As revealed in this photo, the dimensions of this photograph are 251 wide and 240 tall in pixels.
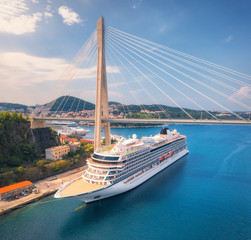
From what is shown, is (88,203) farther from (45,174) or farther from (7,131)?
(7,131)

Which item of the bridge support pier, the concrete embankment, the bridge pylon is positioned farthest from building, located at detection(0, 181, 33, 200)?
the bridge support pier

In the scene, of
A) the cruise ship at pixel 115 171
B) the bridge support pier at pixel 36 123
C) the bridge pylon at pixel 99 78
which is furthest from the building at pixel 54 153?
the cruise ship at pixel 115 171

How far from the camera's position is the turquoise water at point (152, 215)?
9.98 metres

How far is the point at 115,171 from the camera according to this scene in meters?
13.5

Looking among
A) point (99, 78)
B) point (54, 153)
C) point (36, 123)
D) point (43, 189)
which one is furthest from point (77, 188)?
point (36, 123)

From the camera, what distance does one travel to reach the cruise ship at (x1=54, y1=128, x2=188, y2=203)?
12.4 meters

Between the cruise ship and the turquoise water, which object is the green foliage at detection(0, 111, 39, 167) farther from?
the cruise ship

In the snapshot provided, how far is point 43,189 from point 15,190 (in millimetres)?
1979

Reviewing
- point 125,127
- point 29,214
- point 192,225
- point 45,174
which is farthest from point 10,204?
point 125,127

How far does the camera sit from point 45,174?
54.6ft

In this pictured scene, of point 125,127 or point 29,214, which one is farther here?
point 125,127

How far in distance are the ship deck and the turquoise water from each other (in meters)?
1.40

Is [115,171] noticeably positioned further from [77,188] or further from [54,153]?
[54,153]

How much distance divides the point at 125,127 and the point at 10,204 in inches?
2059
